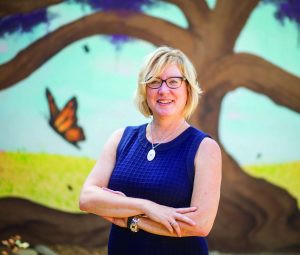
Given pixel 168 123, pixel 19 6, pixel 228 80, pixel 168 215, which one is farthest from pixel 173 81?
pixel 19 6

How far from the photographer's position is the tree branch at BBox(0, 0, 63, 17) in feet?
13.1

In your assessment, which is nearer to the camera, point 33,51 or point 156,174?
point 156,174

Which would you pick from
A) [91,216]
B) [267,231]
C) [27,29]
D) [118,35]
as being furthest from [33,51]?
[267,231]

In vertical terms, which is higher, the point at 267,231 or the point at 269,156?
the point at 269,156

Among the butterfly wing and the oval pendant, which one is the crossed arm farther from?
the butterfly wing

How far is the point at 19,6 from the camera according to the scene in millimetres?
4012

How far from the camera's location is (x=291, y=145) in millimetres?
3936

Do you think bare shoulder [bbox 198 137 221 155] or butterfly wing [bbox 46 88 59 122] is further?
butterfly wing [bbox 46 88 59 122]

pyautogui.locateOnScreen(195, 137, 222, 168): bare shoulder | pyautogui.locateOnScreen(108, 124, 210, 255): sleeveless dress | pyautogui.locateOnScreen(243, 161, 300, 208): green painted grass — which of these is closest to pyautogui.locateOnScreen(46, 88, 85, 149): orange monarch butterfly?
pyautogui.locateOnScreen(243, 161, 300, 208): green painted grass

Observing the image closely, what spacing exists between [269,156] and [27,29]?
7.17 feet

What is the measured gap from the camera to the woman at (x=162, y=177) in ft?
5.85

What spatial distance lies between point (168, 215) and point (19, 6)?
9.26ft

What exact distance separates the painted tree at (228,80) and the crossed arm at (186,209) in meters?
2.13

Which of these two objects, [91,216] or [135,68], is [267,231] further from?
[135,68]
